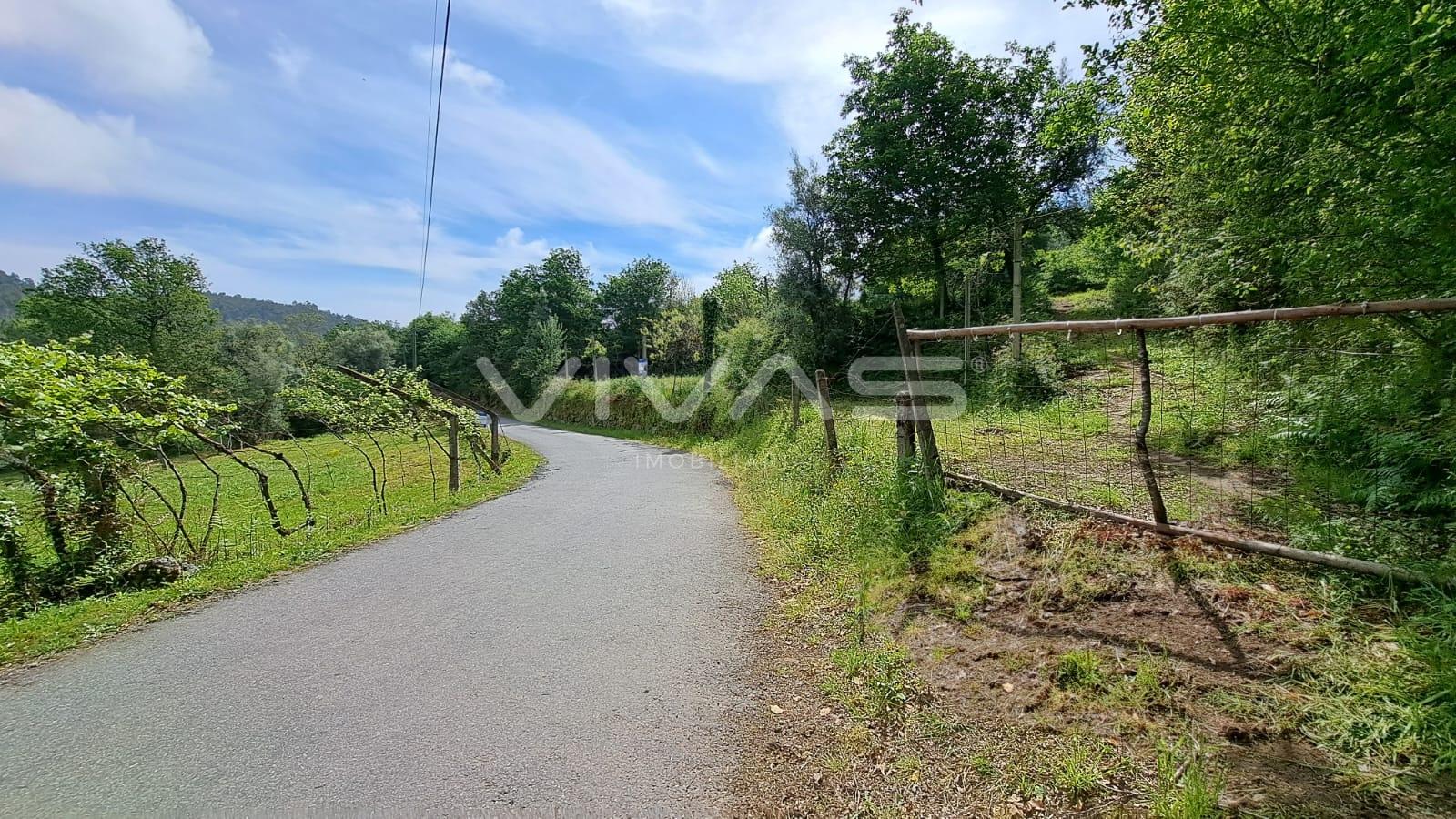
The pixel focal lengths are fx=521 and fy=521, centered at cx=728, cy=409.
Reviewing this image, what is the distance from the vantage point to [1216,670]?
2410 mm

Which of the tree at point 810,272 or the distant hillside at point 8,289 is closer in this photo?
the tree at point 810,272

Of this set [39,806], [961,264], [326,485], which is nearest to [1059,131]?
[961,264]

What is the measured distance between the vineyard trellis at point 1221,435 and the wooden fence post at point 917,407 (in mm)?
17

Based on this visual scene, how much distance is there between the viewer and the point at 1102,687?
253 centimetres

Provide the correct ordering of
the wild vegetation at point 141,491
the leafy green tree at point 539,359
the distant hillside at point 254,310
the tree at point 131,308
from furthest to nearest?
the distant hillside at point 254,310 < the leafy green tree at point 539,359 < the tree at point 131,308 < the wild vegetation at point 141,491

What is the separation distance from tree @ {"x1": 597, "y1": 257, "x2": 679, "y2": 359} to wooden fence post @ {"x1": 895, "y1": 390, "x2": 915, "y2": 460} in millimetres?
34620

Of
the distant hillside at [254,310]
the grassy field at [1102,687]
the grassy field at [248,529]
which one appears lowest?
the grassy field at [248,529]

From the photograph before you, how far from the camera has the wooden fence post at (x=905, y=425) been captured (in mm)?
5090

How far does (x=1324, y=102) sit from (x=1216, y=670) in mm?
4505

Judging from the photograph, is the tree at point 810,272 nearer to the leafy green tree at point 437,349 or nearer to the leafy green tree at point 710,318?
the leafy green tree at point 710,318

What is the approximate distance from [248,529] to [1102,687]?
1041cm

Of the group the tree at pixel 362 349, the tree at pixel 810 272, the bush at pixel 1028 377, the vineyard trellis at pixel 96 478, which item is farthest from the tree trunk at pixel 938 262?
the tree at pixel 362 349

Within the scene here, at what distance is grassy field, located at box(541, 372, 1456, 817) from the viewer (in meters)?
1.93

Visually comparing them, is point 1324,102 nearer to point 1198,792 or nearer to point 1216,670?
point 1216,670
